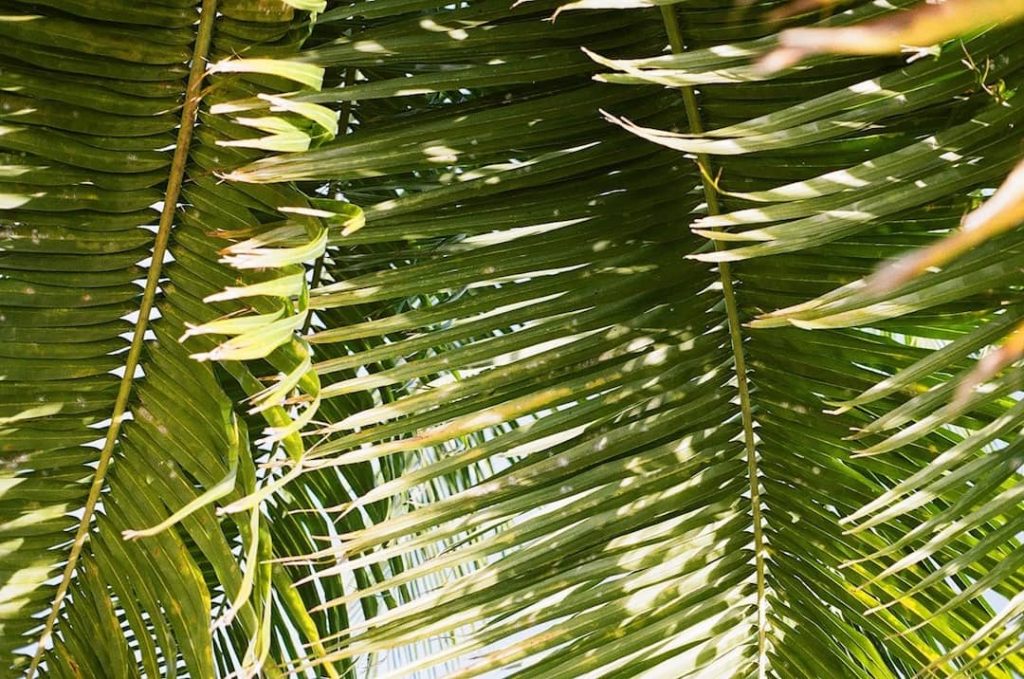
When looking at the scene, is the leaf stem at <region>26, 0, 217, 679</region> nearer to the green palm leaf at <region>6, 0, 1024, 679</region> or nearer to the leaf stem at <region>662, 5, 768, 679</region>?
the green palm leaf at <region>6, 0, 1024, 679</region>

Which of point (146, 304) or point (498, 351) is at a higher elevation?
point (146, 304)

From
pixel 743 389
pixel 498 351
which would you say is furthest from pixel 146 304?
pixel 743 389

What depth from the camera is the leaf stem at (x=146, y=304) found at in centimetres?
73

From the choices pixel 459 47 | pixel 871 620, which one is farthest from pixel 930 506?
pixel 459 47

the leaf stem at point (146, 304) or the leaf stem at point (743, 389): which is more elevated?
the leaf stem at point (146, 304)

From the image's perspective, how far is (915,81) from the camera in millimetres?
620

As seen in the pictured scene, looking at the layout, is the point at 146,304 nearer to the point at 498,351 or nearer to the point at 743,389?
the point at 498,351

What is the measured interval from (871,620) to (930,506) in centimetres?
11

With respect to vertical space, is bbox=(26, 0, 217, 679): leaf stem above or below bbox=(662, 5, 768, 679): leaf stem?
above

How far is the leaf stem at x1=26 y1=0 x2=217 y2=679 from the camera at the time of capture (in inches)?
28.6

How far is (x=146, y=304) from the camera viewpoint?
2.50ft

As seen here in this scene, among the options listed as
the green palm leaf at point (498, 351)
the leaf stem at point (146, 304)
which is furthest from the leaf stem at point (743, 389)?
the leaf stem at point (146, 304)

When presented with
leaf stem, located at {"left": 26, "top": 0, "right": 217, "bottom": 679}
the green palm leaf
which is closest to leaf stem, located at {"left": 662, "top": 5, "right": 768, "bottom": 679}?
the green palm leaf

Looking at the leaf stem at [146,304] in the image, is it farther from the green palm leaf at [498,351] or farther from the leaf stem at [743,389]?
the leaf stem at [743,389]
